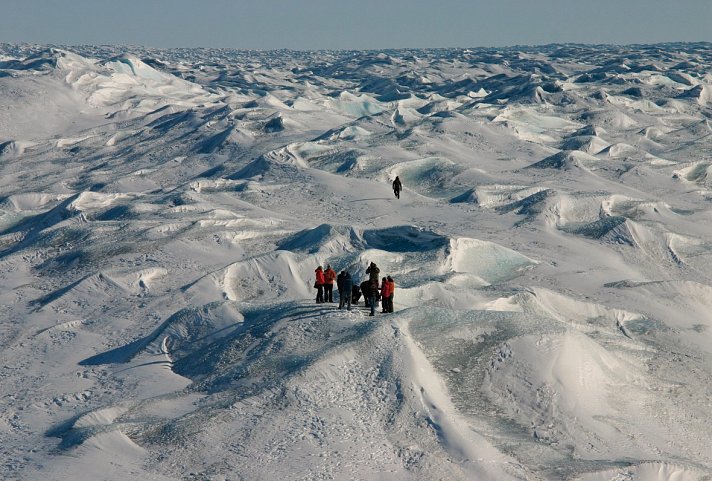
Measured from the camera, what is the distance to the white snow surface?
13.2 m

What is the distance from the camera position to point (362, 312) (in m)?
17.0

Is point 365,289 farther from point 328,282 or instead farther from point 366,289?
point 328,282

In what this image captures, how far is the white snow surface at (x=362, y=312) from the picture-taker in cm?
1316

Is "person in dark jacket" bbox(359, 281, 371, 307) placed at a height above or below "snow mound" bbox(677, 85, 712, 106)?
above

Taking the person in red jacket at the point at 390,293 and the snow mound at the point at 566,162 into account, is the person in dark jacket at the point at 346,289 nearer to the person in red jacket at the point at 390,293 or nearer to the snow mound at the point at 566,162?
the person in red jacket at the point at 390,293

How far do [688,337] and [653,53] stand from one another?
14281cm

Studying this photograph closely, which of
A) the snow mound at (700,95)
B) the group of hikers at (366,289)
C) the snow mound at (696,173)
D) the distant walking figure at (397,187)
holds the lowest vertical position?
the snow mound at (700,95)

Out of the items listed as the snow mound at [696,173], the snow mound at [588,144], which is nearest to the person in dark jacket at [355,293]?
the snow mound at [696,173]

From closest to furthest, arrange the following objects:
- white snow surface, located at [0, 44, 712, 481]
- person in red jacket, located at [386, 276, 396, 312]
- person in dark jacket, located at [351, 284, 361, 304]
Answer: white snow surface, located at [0, 44, 712, 481], person in red jacket, located at [386, 276, 396, 312], person in dark jacket, located at [351, 284, 361, 304]

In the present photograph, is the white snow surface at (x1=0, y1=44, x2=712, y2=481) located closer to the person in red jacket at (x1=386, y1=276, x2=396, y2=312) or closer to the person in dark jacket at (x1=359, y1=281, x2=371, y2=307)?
the person in red jacket at (x1=386, y1=276, x2=396, y2=312)

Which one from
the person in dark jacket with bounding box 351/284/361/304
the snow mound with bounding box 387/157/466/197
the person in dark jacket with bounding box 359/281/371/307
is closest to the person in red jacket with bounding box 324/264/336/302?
the person in dark jacket with bounding box 351/284/361/304

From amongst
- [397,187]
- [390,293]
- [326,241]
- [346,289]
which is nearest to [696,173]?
[397,187]

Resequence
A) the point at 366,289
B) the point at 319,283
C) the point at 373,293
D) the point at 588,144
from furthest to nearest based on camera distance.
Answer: the point at 588,144, the point at 319,283, the point at 366,289, the point at 373,293

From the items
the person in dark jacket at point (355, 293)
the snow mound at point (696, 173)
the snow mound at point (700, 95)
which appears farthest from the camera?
the snow mound at point (700, 95)
